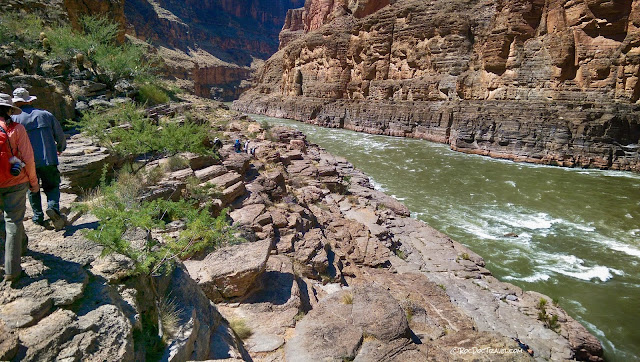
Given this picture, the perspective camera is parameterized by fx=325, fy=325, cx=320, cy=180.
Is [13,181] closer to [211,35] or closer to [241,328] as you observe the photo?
[241,328]

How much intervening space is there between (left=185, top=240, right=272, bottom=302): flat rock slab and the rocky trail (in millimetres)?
18

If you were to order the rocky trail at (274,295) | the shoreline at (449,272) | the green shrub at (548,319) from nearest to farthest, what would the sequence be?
the rocky trail at (274,295)
the shoreline at (449,272)
the green shrub at (548,319)

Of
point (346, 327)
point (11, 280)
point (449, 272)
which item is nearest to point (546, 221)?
point (449, 272)

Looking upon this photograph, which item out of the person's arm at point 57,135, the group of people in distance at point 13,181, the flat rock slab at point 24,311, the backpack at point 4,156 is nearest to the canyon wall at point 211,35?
the person's arm at point 57,135

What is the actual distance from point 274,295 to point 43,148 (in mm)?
3436

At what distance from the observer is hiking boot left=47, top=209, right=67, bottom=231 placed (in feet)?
12.0

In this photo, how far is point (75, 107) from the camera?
9.89 m

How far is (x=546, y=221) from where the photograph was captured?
12.2m

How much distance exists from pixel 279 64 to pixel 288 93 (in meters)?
14.8

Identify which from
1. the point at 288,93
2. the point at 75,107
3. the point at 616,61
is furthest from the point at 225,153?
the point at 288,93

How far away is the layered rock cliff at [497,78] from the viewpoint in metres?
20.0

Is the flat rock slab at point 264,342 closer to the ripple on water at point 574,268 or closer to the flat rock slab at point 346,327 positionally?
the flat rock slab at point 346,327

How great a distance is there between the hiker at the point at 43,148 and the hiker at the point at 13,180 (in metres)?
1.02

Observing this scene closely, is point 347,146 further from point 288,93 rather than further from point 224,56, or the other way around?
point 224,56
